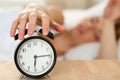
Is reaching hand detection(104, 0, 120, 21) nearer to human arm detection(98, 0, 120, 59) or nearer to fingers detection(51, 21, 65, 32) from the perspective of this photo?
human arm detection(98, 0, 120, 59)

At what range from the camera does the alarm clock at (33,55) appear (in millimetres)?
726

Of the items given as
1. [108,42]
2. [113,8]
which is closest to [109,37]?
[108,42]

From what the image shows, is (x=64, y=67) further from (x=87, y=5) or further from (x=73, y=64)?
(x=87, y=5)

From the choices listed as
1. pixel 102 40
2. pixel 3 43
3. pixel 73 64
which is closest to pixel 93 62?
pixel 73 64

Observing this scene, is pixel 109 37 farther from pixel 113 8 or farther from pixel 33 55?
pixel 33 55

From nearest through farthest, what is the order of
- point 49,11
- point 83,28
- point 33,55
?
point 33,55 < point 49,11 < point 83,28

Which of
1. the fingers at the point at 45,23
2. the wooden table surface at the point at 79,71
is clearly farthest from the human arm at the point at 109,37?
the fingers at the point at 45,23

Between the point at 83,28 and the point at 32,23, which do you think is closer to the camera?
the point at 32,23

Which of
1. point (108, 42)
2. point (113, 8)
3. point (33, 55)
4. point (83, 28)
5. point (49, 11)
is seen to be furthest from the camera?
point (83, 28)

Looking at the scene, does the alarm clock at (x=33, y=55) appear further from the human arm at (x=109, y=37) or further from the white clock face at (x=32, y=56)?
the human arm at (x=109, y=37)

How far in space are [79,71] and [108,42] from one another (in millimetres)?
897

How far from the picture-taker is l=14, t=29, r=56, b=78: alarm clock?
0.73 metres

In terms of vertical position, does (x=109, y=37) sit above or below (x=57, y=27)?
below

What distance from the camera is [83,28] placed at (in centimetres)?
197
